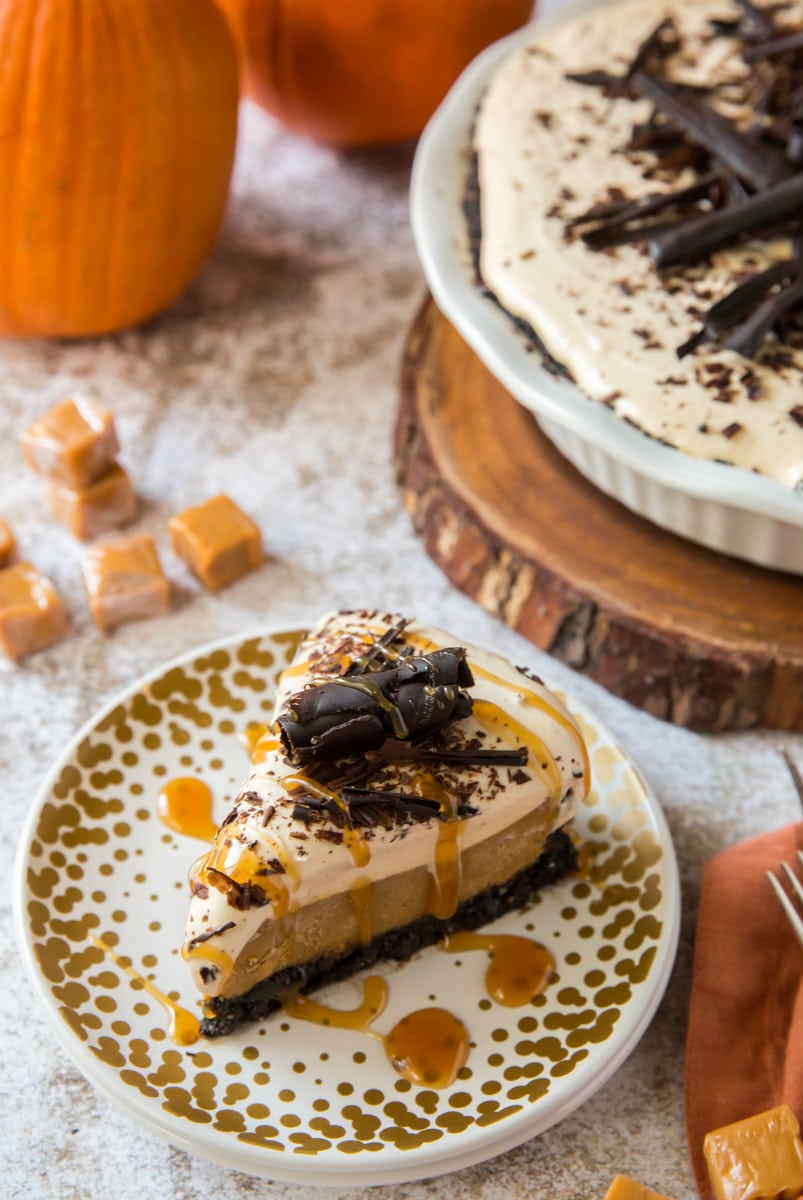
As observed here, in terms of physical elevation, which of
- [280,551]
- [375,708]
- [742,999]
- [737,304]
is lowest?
[280,551]

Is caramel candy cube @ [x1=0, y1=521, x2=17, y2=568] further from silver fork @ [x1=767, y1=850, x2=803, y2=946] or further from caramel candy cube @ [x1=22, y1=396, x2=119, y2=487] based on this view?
silver fork @ [x1=767, y1=850, x2=803, y2=946]

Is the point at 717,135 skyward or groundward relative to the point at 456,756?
skyward

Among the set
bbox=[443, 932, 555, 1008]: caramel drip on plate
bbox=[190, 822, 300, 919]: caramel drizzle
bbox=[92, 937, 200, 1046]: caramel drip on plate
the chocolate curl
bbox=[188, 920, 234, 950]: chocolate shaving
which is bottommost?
bbox=[92, 937, 200, 1046]: caramel drip on plate

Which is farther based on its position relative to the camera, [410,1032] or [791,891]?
[791,891]

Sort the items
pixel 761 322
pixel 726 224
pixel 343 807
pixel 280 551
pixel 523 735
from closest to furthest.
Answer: pixel 343 807
pixel 523 735
pixel 761 322
pixel 726 224
pixel 280 551

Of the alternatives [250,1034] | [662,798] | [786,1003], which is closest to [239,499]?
[662,798]

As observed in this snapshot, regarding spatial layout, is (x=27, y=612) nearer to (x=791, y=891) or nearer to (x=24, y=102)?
(x=24, y=102)

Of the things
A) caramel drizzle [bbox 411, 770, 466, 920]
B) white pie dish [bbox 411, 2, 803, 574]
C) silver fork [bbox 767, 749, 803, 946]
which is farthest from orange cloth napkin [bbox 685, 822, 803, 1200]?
white pie dish [bbox 411, 2, 803, 574]

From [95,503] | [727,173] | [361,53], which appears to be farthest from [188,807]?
[361,53]
